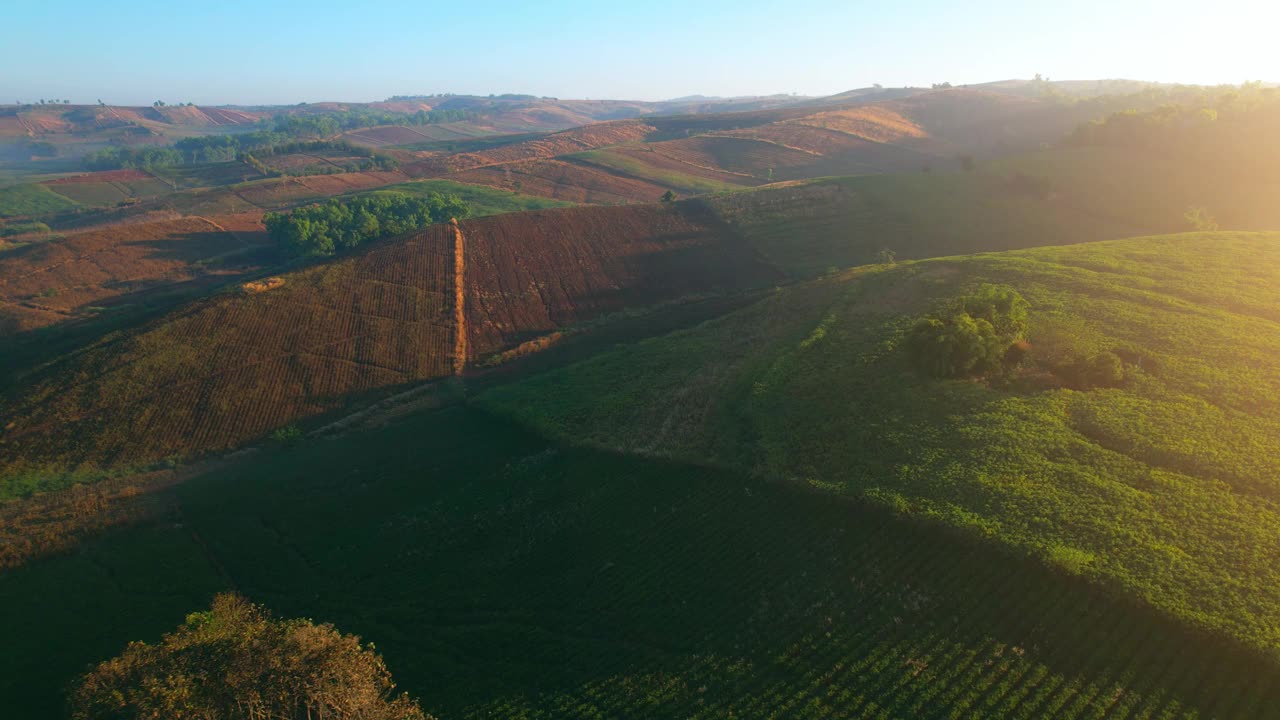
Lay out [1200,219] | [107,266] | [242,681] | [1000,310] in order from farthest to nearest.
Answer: [107,266] → [1200,219] → [1000,310] → [242,681]

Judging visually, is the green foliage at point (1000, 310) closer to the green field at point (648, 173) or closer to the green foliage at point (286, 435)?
the green foliage at point (286, 435)

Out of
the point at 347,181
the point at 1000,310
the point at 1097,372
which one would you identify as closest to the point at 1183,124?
the point at 1000,310

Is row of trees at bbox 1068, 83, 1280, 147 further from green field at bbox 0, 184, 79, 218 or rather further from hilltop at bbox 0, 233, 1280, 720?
green field at bbox 0, 184, 79, 218

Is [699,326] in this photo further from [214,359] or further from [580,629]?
[214,359]

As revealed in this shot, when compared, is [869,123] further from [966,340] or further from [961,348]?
[961,348]

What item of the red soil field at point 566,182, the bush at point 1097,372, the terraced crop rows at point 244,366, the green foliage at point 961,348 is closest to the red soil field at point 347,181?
the red soil field at point 566,182

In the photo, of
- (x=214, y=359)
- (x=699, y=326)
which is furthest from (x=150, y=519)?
(x=699, y=326)
